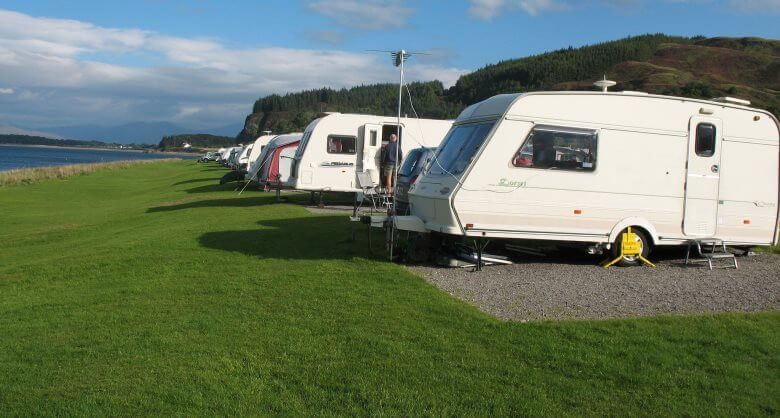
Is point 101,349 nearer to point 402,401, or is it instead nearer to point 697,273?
point 402,401

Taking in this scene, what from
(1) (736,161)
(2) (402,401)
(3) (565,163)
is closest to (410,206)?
(3) (565,163)

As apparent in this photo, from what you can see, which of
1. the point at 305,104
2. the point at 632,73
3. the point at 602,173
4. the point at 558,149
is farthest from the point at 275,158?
the point at 305,104

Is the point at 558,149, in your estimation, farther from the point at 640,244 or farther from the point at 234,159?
the point at 234,159

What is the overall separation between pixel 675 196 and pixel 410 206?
420cm

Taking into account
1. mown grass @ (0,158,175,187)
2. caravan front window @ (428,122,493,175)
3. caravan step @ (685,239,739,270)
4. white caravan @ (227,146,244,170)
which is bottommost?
mown grass @ (0,158,175,187)

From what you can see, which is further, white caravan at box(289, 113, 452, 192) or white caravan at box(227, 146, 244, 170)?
white caravan at box(227, 146, 244, 170)

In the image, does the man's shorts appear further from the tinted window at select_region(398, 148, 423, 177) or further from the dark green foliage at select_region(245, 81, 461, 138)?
the dark green foliage at select_region(245, 81, 461, 138)

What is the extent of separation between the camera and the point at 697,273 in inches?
413

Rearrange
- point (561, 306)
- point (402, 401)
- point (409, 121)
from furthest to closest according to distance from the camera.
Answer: point (409, 121) < point (561, 306) < point (402, 401)

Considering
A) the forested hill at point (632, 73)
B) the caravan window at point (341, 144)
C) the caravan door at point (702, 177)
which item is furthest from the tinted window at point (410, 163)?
the forested hill at point (632, 73)

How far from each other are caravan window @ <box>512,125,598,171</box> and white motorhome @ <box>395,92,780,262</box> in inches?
0.6

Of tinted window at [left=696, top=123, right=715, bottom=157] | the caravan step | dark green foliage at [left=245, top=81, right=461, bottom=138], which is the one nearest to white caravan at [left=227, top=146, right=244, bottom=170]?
dark green foliage at [left=245, top=81, right=461, bottom=138]

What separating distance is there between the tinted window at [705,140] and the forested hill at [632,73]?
2804 inches

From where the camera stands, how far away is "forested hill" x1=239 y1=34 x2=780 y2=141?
92.9 metres
